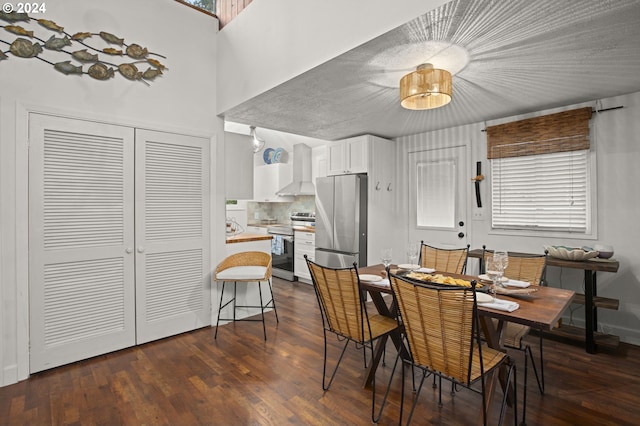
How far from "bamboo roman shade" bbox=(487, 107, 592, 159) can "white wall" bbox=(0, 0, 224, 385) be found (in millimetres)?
3201

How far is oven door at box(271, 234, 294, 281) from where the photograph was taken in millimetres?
5586

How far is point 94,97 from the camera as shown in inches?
107

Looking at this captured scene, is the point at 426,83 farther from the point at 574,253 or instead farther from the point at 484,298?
the point at 574,253

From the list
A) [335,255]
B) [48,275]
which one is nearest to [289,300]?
[335,255]

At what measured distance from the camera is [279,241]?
574 cm

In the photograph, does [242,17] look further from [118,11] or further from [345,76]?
[345,76]

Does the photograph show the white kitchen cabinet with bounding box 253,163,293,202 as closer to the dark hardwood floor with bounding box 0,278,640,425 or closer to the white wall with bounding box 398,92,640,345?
the dark hardwood floor with bounding box 0,278,640,425

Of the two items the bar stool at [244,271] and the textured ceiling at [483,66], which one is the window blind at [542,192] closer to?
the textured ceiling at [483,66]

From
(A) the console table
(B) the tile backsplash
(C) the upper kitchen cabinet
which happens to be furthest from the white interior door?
(B) the tile backsplash

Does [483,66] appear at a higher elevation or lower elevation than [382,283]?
higher

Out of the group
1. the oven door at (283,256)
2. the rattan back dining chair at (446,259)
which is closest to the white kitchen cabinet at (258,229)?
the oven door at (283,256)

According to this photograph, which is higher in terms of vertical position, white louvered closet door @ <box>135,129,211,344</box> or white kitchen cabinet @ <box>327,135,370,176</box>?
white kitchen cabinet @ <box>327,135,370,176</box>

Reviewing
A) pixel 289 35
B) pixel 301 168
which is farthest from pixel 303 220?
pixel 289 35

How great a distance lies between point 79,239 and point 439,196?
158 inches
